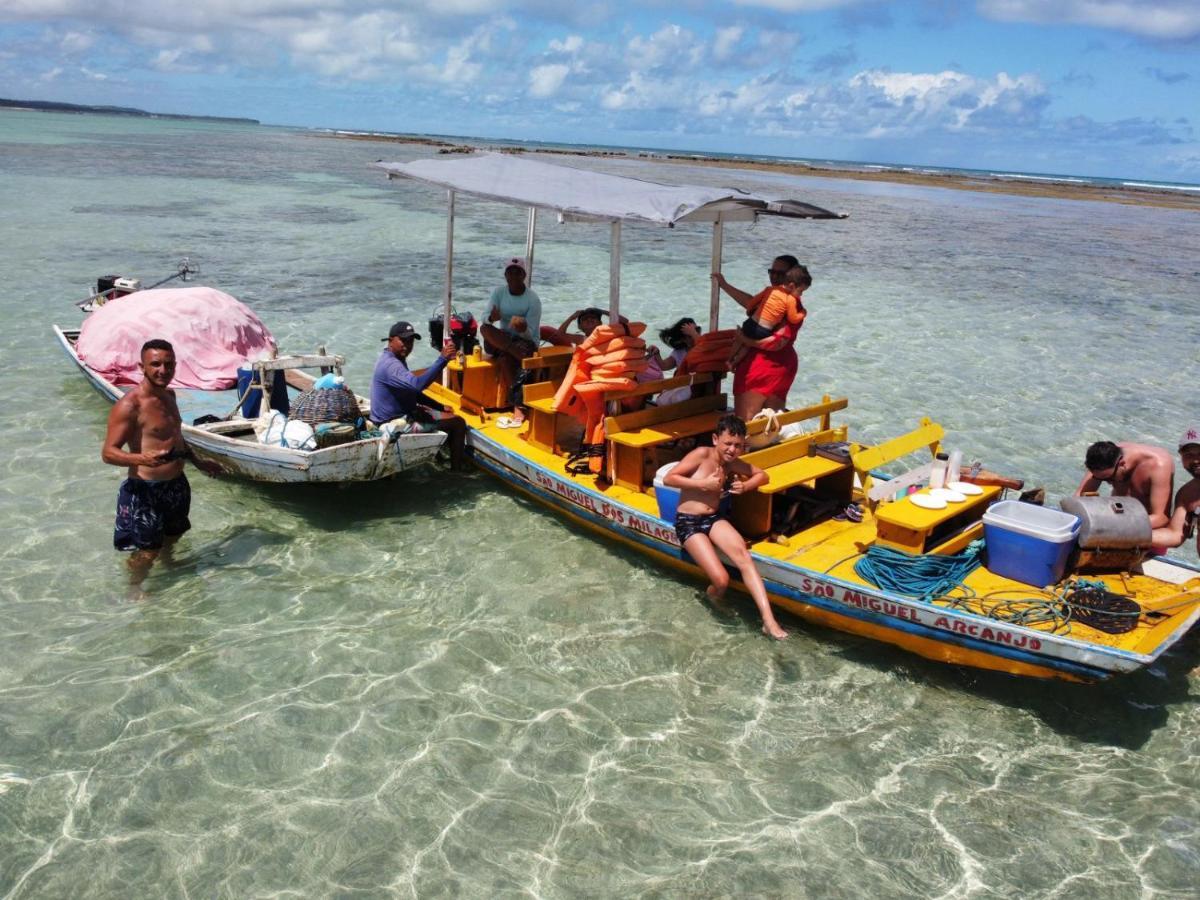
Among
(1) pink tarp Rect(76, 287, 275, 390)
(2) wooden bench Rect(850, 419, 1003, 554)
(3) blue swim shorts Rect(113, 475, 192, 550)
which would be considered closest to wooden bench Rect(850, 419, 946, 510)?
(2) wooden bench Rect(850, 419, 1003, 554)

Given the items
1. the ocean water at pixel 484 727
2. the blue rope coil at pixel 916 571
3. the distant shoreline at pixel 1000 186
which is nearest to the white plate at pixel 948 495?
the blue rope coil at pixel 916 571

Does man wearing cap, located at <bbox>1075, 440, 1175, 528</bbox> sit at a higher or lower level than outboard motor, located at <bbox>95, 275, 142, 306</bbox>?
lower

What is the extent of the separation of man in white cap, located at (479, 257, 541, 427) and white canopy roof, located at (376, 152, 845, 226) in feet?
3.34

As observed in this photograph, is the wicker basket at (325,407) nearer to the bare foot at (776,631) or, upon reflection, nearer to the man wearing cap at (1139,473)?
the bare foot at (776,631)

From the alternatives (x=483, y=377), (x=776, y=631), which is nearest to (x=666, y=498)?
(x=776, y=631)

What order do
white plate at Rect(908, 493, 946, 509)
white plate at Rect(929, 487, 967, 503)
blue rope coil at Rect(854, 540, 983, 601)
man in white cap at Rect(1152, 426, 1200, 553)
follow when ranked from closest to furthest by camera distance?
blue rope coil at Rect(854, 540, 983, 601), man in white cap at Rect(1152, 426, 1200, 553), white plate at Rect(908, 493, 946, 509), white plate at Rect(929, 487, 967, 503)

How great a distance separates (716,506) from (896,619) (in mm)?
1615

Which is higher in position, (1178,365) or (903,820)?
(1178,365)

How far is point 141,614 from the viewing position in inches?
281

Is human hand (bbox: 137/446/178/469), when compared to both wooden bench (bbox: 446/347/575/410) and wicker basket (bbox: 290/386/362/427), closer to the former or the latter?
wicker basket (bbox: 290/386/362/427)

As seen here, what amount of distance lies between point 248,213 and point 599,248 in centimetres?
1396

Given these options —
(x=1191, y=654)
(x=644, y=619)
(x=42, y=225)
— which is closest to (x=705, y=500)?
(x=644, y=619)

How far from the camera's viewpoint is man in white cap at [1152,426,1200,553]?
22.0 ft

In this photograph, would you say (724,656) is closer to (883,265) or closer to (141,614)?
(141,614)
